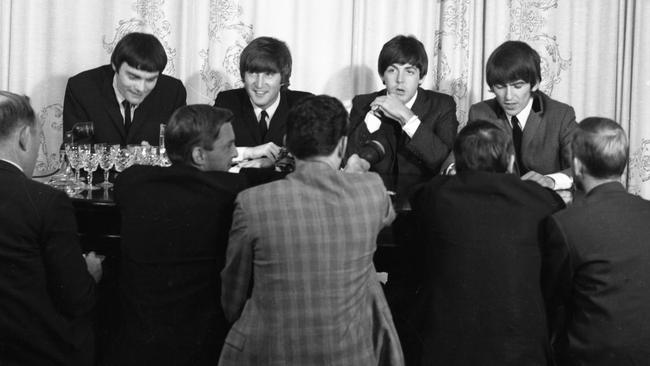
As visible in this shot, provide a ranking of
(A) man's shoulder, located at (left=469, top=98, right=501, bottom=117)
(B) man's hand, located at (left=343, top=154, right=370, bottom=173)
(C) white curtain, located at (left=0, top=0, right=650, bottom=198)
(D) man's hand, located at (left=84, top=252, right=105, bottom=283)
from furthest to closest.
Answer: (C) white curtain, located at (left=0, top=0, right=650, bottom=198)
(A) man's shoulder, located at (left=469, top=98, right=501, bottom=117)
(B) man's hand, located at (left=343, top=154, right=370, bottom=173)
(D) man's hand, located at (left=84, top=252, right=105, bottom=283)

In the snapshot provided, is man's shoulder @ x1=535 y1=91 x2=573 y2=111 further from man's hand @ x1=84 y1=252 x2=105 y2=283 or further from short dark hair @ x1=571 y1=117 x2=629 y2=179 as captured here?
man's hand @ x1=84 y1=252 x2=105 y2=283

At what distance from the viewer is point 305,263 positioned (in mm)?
1780

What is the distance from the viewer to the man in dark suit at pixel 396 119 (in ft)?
10.4

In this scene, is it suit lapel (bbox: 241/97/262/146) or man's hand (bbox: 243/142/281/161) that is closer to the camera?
man's hand (bbox: 243/142/281/161)

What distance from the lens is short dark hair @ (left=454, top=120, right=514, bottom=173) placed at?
6.54 ft

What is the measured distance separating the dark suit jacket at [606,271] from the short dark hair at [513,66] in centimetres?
113

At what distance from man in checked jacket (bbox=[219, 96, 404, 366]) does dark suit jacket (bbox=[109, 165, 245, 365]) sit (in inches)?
6.1

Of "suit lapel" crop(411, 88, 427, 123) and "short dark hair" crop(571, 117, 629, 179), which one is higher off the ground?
"suit lapel" crop(411, 88, 427, 123)

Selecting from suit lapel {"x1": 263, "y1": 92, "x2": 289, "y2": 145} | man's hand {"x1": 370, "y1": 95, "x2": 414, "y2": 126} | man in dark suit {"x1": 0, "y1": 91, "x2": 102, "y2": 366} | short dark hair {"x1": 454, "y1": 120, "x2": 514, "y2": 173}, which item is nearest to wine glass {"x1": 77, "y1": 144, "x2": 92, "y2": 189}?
man in dark suit {"x1": 0, "y1": 91, "x2": 102, "y2": 366}

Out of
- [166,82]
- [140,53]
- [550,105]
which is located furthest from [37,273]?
[550,105]

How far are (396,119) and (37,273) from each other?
1.69 meters

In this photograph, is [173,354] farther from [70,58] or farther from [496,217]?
[70,58]

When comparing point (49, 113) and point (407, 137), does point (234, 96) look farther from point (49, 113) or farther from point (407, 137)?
point (49, 113)

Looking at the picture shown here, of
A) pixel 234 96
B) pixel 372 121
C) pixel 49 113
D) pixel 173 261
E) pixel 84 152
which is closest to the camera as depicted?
A: pixel 173 261
